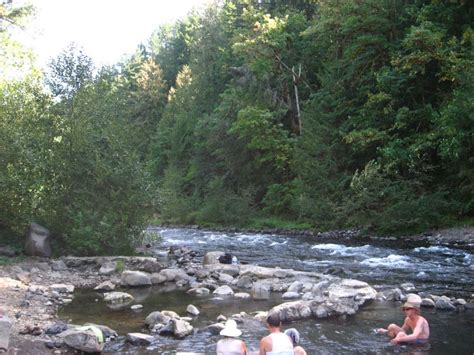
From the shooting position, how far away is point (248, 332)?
29.9 feet

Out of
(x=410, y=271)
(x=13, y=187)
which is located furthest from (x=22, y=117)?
(x=410, y=271)

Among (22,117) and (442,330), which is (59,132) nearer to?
(22,117)

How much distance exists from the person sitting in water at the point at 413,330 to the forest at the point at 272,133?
1063cm

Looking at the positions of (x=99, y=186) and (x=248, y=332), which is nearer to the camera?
(x=248, y=332)

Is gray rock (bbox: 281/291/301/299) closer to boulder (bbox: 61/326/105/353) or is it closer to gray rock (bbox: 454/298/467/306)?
gray rock (bbox: 454/298/467/306)

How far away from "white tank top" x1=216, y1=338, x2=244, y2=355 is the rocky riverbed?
2562 mm

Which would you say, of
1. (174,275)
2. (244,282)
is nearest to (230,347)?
(244,282)

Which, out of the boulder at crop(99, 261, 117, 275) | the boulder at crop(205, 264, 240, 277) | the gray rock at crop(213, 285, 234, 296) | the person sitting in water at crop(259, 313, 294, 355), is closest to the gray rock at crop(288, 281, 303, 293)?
the gray rock at crop(213, 285, 234, 296)

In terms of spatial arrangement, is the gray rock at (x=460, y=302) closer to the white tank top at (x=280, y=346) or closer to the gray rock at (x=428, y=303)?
the gray rock at (x=428, y=303)

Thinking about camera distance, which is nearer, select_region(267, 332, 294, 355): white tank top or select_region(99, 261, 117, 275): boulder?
select_region(267, 332, 294, 355): white tank top

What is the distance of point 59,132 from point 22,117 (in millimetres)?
1335

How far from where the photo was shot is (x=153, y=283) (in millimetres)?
13812

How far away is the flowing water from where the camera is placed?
838 cm

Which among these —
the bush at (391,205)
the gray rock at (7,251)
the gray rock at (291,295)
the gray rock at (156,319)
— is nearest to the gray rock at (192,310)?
the gray rock at (156,319)
